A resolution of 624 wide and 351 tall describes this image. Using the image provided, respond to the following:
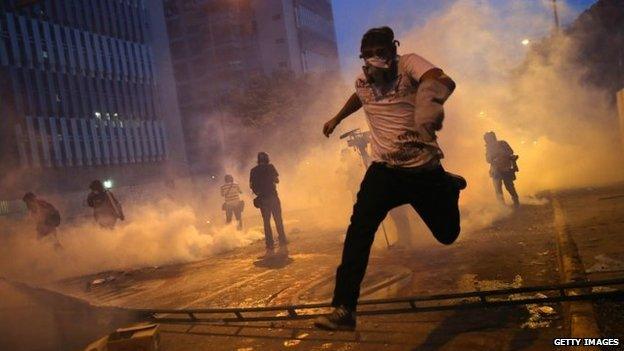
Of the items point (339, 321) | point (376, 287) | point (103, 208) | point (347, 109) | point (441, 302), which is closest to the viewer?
point (339, 321)

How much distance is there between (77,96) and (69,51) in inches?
98.4

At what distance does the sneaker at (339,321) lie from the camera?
2.89 meters

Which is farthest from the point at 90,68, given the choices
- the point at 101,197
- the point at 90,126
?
the point at 101,197

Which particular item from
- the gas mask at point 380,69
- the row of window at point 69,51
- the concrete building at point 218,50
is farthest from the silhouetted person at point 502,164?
the concrete building at point 218,50

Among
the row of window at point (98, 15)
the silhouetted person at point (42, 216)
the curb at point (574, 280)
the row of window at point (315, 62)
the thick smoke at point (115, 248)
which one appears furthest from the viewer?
the row of window at point (315, 62)

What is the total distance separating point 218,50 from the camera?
41719 mm

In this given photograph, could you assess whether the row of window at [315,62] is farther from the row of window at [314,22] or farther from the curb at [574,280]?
the curb at [574,280]

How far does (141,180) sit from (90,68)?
7.53 metres

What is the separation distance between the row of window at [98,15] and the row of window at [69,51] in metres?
0.40

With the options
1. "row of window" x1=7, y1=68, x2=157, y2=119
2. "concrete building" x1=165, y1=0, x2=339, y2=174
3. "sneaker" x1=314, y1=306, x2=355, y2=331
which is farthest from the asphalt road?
"concrete building" x1=165, y1=0, x2=339, y2=174

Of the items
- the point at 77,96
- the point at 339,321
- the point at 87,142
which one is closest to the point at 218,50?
the point at 77,96

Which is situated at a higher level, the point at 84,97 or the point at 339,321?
the point at 84,97

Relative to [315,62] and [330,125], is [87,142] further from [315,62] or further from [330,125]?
[315,62]

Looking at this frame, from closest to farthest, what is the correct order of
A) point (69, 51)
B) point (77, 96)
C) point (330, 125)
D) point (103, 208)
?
point (330, 125) → point (103, 208) → point (69, 51) → point (77, 96)
